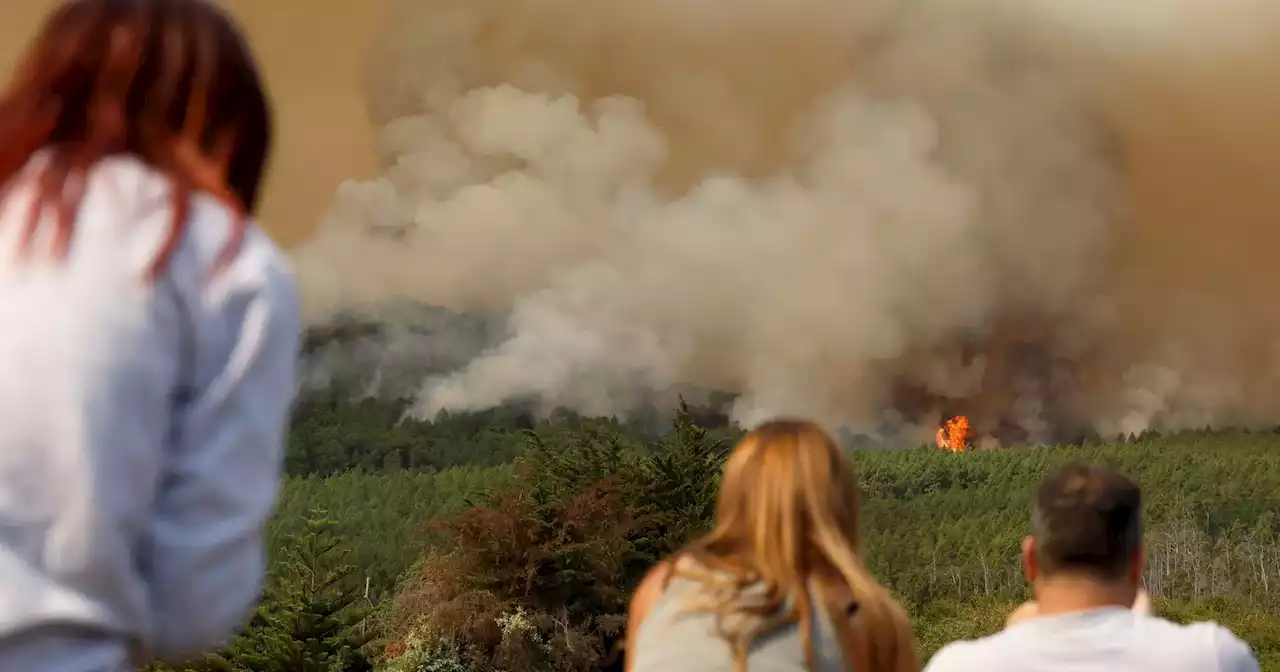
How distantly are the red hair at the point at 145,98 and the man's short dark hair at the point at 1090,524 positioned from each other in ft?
4.36

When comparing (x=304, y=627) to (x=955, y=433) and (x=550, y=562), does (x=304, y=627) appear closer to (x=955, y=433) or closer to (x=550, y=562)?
(x=550, y=562)

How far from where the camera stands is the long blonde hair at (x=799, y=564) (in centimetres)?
206

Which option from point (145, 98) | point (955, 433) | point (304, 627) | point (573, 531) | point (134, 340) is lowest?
point (304, 627)

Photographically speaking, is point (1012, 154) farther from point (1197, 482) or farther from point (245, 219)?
point (245, 219)

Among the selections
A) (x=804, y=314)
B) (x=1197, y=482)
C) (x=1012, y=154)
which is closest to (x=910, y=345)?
(x=804, y=314)

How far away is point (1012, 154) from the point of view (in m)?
20.9

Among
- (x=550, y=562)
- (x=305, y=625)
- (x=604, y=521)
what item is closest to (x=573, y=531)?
(x=604, y=521)

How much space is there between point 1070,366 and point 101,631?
21204 millimetres

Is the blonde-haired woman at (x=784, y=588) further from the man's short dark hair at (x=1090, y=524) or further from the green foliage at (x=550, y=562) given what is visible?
the green foliage at (x=550, y=562)

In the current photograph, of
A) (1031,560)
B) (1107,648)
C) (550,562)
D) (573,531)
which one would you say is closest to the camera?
(1107,648)

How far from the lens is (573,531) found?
1688 cm

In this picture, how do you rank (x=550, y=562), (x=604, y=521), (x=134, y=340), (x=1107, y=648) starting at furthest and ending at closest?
1. (x=604, y=521)
2. (x=550, y=562)
3. (x=1107, y=648)
4. (x=134, y=340)

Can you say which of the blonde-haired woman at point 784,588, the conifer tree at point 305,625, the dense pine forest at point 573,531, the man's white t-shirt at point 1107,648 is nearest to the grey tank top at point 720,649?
the blonde-haired woman at point 784,588

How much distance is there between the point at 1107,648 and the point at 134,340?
1.51 metres
